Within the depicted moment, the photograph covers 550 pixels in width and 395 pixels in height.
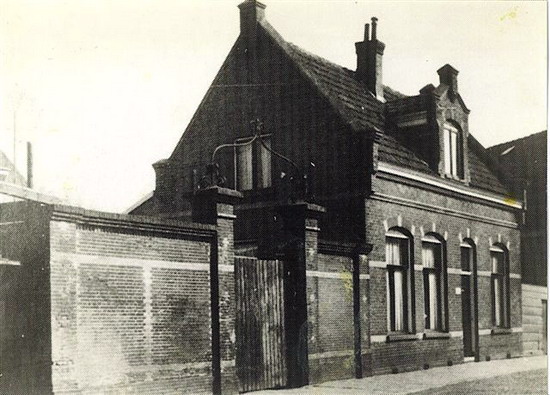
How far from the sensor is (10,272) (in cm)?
1159

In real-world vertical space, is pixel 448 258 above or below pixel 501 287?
above

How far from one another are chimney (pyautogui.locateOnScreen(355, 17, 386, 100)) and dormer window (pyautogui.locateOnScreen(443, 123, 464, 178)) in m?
2.23

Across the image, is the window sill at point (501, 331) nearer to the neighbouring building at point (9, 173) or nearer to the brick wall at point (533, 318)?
the brick wall at point (533, 318)

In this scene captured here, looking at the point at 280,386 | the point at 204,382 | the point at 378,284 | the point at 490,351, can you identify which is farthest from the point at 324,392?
the point at 490,351

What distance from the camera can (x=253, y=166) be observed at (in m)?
21.2

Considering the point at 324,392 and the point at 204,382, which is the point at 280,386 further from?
the point at 204,382

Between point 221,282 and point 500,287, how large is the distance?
1432 cm

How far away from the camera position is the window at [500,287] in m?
25.6

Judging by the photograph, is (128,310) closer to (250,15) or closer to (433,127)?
(250,15)

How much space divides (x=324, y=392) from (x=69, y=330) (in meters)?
5.94

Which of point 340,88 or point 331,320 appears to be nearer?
point 331,320

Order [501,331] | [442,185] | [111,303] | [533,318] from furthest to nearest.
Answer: [533,318] → [501,331] → [442,185] → [111,303]

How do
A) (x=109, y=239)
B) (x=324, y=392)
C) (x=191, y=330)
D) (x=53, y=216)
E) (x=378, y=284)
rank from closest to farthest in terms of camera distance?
(x=53, y=216) → (x=109, y=239) → (x=191, y=330) → (x=324, y=392) → (x=378, y=284)

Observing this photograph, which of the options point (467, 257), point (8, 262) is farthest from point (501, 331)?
point (8, 262)
